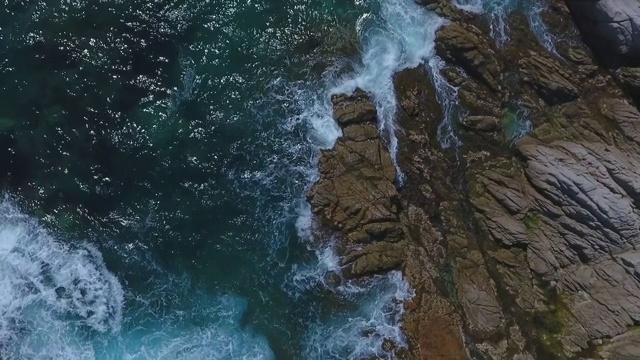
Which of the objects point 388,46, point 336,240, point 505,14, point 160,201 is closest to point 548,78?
point 505,14

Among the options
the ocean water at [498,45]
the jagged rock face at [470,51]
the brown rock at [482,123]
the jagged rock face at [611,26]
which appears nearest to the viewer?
the jagged rock face at [611,26]

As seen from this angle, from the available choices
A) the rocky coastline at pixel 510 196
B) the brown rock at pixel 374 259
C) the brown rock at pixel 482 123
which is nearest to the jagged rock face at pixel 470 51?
the rocky coastline at pixel 510 196

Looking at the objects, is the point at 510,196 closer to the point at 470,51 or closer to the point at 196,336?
the point at 470,51

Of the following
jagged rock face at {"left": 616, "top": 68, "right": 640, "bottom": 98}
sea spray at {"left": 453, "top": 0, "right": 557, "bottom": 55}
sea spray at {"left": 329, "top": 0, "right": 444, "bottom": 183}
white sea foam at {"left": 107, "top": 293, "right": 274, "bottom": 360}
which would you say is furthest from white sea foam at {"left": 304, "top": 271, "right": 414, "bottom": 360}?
jagged rock face at {"left": 616, "top": 68, "right": 640, "bottom": 98}

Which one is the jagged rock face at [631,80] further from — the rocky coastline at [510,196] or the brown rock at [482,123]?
the brown rock at [482,123]

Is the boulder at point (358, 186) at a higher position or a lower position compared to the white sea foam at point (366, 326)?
higher

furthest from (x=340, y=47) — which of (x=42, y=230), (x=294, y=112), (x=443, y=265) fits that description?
(x=42, y=230)
